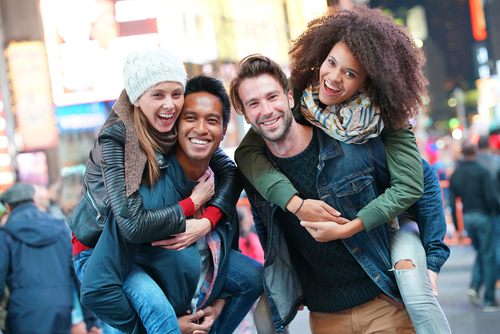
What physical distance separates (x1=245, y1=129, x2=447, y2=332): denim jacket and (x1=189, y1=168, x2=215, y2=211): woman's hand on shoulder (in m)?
0.32

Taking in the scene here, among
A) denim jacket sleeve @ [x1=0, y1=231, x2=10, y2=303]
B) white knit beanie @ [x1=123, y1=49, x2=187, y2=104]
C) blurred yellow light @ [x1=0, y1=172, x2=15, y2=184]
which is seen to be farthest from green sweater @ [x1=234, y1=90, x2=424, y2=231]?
blurred yellow light @ [x1=0, y1=172, x2=15, y2=184]

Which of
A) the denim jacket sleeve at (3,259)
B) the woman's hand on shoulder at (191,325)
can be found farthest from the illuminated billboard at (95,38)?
the woman's hand on shoulder at (191,325)

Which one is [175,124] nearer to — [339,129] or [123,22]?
[339,129]

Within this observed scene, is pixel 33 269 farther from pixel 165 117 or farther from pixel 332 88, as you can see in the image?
pixel 332 88

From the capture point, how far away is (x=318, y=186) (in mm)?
2932

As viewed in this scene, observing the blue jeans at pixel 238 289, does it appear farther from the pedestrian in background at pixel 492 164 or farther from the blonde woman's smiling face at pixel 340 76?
the pedestrian in background at pixel 492 164

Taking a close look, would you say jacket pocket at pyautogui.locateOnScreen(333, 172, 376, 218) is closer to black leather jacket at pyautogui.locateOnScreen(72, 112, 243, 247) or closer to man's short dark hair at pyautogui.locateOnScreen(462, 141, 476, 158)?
black leather jacket at pyautogui.locateOnScreen(72, 112, 243, 247)

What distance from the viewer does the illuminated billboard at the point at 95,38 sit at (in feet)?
55.2

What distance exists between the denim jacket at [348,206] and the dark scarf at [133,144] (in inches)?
27.2

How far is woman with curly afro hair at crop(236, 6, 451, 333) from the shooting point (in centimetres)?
272

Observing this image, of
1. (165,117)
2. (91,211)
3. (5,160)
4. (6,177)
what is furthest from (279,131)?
(5,160)

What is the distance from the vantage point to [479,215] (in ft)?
23.4

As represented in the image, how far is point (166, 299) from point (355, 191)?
1.34 meters

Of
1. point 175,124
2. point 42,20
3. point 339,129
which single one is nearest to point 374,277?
point 339,129
